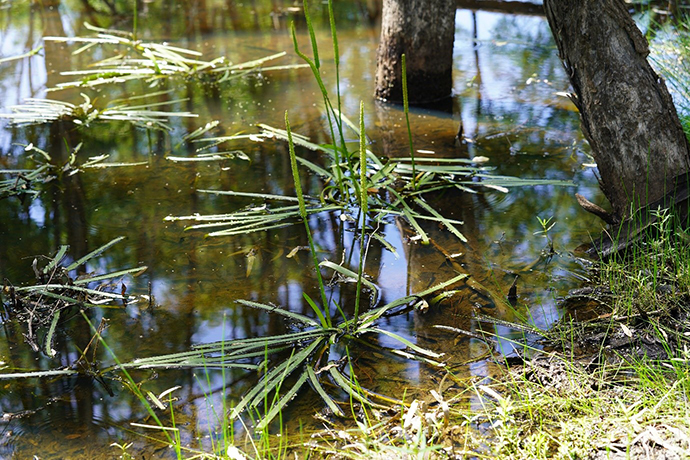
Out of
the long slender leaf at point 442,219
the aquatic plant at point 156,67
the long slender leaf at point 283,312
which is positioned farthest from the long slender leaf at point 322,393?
the aquatic plant at point 156,67

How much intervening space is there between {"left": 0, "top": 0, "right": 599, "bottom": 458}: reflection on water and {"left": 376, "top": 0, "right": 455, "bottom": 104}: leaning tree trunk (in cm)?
14

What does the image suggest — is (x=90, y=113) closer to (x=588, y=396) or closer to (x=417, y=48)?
(x=417, y=48)

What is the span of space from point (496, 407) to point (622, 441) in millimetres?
289

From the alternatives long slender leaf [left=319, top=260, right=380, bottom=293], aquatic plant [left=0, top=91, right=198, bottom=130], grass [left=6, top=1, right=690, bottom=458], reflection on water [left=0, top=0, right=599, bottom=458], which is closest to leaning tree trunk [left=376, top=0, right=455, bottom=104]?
reflection on water [left=0, top=0, right=599, bottom=458]

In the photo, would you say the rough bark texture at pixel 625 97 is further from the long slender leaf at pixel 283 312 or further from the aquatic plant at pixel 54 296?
the aquatic plant at pixel 54 296

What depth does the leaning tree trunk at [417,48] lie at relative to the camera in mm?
3693

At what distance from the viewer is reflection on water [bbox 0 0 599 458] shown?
1.79 meters

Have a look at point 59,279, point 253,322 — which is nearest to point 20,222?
point 59,279

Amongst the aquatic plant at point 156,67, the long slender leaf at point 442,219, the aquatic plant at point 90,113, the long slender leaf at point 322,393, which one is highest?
the aquatic plant at point 156,67

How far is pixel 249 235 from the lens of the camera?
8.42 ft

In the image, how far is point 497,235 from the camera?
8.20ft

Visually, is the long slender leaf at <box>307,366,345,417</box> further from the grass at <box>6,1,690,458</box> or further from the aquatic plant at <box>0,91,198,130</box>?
the aquatic plant at <box>0,91,198,130</box>

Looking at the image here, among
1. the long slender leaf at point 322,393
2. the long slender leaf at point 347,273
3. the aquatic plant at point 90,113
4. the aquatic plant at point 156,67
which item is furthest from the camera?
the aquatic plant at point 156,67

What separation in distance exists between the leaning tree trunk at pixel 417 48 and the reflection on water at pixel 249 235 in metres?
0.14
